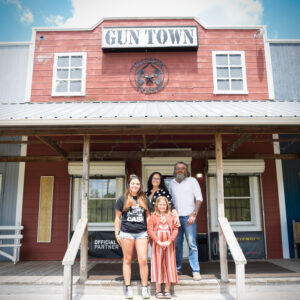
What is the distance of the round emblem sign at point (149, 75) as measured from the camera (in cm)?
750

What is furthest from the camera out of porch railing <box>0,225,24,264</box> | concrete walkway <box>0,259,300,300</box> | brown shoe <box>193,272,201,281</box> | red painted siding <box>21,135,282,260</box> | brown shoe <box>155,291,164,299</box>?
red painted siding <box>21,135,282,260</box>

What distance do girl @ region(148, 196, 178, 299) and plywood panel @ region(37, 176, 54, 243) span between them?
358 centimetres

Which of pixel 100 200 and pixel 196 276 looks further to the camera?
pixel 100 200

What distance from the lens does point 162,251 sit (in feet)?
13.1

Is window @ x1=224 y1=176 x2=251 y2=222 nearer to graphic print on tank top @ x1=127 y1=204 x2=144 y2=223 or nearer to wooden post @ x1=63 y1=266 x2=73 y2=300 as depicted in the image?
graphic print on tank top @ x1=127 y1=204 x2=144 y2=223

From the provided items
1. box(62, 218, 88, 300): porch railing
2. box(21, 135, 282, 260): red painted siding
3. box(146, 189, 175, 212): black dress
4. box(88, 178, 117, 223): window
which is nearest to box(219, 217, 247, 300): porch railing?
box(146, 189, 175, 212): black dress

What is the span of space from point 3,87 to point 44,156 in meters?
2.55

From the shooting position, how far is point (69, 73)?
7.65 metres

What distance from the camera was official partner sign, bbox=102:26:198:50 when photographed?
7543 millimetres

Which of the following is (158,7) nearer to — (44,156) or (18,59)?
(18,59)

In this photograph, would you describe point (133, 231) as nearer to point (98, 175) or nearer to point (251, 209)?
point (98, 175)

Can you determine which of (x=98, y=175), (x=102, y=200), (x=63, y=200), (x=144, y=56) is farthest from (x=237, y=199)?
(x=144, y=56)

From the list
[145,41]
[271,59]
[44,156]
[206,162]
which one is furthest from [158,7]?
[44,156]

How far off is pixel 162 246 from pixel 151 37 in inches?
221
